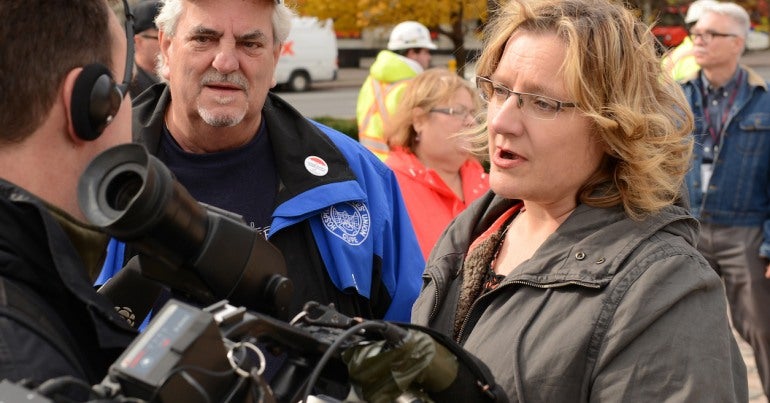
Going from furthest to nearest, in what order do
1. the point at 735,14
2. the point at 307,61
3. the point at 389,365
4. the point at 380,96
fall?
1. the point at 307,61
2. the point at 380,96
3. the point at 735,14
4. the point at 389,365

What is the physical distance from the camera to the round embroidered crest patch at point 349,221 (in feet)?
10.3

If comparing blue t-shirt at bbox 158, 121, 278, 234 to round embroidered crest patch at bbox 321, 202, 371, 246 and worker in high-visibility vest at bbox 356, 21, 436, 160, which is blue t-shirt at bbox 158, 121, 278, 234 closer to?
round embroidered crest patch at bbox 321, 202, 371, 246

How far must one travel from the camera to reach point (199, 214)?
171cm

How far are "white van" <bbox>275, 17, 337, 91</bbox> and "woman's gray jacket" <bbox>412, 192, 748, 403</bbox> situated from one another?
2328 cm

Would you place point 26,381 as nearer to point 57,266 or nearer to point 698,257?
point 57,266

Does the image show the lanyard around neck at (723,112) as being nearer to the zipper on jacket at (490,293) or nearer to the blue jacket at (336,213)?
the blue jacket at (336,213)

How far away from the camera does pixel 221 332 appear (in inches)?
61.1

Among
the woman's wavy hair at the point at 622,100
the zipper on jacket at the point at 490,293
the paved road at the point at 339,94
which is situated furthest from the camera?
the paved road at the point at 339,94

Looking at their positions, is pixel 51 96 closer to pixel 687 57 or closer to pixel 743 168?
pixel 743 168

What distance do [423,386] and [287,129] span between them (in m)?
1.65

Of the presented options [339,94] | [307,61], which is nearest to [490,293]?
[339,94]

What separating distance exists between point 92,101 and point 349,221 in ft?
4.96

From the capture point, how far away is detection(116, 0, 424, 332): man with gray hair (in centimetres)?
312

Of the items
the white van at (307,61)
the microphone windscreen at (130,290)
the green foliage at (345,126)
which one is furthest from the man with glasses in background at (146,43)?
the white van at (307,61)
